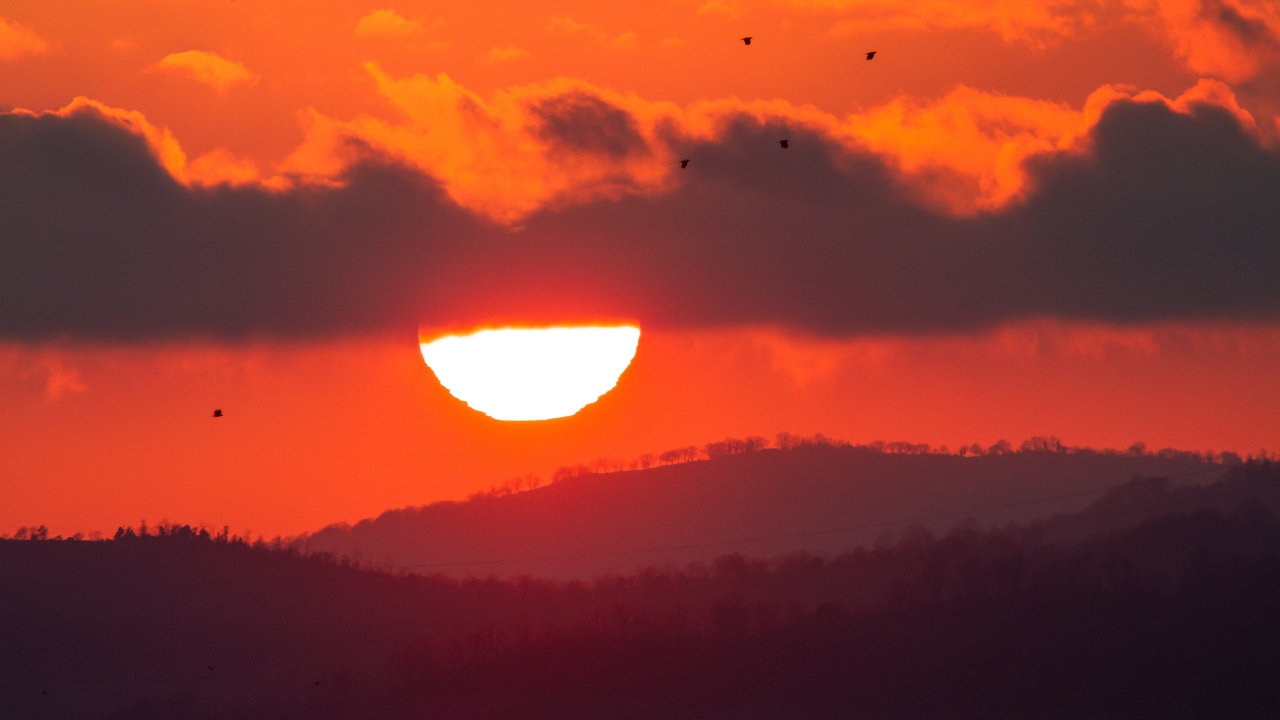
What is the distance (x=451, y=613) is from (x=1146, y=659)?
58873 millimetres

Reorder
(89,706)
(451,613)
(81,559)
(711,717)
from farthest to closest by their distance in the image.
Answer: (451,613), (81,559), (89,706), (711,717)

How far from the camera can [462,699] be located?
96.3m

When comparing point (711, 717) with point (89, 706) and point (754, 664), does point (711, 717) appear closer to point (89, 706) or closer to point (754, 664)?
point (754, 664)

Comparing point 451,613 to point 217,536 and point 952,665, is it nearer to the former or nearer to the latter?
point 217,536

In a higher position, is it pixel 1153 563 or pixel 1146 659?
pixel 1153 563

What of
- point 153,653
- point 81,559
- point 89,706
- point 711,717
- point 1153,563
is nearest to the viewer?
point 711,717

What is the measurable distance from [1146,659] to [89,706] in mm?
73042

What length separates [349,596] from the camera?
129125mm

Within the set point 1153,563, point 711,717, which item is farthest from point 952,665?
point 1153,563

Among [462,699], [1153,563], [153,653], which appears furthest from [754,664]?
[1153,563]

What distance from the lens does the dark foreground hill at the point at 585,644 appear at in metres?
97.6

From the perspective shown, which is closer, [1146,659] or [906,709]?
[906,709]

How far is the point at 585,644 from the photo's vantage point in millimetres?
106000

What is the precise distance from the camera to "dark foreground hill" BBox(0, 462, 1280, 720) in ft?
320
